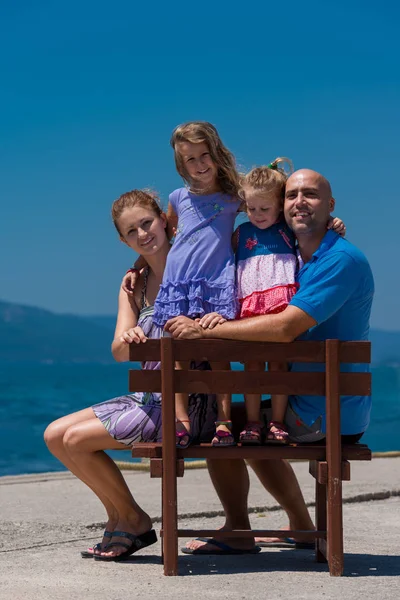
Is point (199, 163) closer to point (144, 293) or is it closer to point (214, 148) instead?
point (214, 148)

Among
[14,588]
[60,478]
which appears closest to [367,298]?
[14,588]

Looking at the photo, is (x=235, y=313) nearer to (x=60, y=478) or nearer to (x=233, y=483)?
(x=233, y=483)

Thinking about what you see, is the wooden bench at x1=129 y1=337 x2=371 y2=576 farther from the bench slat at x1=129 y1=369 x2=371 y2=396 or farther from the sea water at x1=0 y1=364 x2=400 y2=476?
the sea water at x1=0 y1=364 x2=400 y2=476

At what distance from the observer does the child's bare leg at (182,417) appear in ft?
18.4

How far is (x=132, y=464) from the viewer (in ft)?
32.7

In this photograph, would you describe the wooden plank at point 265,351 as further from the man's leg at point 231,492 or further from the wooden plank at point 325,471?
the man's leg at point 231,492

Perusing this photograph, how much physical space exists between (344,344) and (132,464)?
4.77m

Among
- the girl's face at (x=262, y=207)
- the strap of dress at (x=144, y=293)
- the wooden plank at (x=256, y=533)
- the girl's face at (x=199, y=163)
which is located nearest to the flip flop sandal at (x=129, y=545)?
the wooden plank at (x=256, y=533)

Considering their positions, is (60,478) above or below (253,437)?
below

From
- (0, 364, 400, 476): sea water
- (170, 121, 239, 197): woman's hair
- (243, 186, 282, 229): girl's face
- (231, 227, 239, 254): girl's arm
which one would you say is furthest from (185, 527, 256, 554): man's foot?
(0, 364, 400, 476): sea water

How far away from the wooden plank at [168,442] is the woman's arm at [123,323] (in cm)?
40

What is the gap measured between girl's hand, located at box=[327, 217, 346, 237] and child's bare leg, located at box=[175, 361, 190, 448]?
0.95 metres

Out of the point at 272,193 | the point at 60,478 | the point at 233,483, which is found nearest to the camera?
the point at 272,193

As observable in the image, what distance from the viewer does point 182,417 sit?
5.72 m
